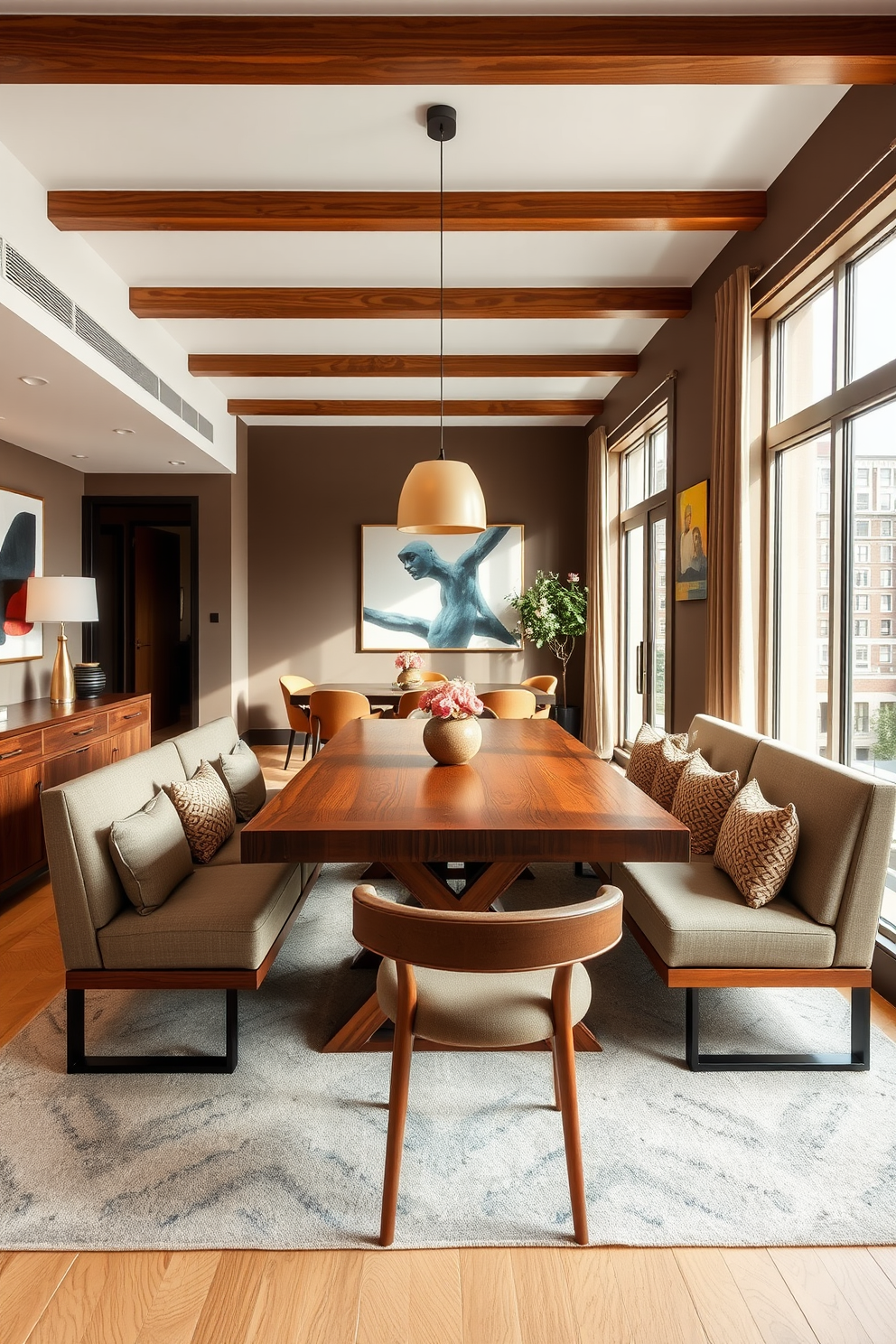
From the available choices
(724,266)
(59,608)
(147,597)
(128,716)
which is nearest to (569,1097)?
(724,266)

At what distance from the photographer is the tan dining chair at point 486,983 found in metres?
1.46

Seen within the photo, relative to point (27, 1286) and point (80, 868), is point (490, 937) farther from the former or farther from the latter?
point (80, 868)

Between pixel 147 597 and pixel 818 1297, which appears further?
pixel 147 597

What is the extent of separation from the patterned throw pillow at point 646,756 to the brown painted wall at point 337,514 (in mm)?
4183

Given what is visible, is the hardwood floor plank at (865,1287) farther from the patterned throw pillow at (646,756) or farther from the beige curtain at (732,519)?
the beige curtain at (732,519)

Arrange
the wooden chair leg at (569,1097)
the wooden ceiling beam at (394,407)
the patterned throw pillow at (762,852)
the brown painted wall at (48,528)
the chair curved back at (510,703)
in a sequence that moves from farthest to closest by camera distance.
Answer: the wooden ceiling beam at (394,407)
the chair curved back at (510,703)
the brown painted wall at (48,528)
the patterned throw pillow at (762,852)
the wooden chair leg at (569,1097)

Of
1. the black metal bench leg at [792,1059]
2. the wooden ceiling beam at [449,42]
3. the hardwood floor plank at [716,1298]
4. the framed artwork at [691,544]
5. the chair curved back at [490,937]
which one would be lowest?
the hardwood floor plank at [716,1298]

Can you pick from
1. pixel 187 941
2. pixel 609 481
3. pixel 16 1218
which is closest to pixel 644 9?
pixel 187 941

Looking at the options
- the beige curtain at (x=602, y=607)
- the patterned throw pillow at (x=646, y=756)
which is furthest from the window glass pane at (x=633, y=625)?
the patterned throw pillow at (x=646, y=756)

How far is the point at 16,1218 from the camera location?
5.51ft

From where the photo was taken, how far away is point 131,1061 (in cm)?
223

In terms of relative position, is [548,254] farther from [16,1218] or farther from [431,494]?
[16,1218]

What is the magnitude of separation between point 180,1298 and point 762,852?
5.81ft

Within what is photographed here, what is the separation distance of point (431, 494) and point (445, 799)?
1495 millimetres
